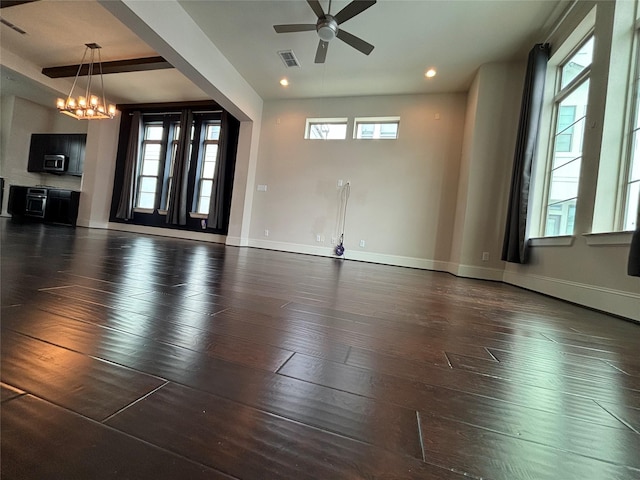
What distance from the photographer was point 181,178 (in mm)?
5887

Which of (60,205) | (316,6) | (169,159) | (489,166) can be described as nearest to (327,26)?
(316,6)

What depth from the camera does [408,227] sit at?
4.84m

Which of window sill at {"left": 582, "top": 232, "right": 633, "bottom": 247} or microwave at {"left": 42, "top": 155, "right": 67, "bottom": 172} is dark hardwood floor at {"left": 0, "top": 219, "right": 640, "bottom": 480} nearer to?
window sill at {"left": 582, "top": 232, "right": 633, "bottom": 247}

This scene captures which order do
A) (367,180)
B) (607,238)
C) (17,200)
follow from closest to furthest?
1. (607,238)
2. (367,180)
3. (17,200)

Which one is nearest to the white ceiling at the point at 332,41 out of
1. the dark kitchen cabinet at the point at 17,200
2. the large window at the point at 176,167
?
the large window at the point at 176,167

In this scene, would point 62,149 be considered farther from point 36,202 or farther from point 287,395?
point 287,395

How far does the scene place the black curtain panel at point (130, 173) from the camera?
6.24m

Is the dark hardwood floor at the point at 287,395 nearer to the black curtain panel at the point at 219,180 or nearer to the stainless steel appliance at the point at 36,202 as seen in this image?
the black curtain panel at the point at 219,180

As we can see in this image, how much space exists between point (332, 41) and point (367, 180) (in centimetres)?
219

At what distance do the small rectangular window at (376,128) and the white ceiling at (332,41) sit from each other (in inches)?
18.5

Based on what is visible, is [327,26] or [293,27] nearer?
[327,26]

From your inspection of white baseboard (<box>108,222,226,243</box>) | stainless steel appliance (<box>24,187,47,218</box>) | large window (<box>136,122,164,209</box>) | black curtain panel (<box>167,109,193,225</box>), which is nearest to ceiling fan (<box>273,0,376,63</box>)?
black curtain panel (<box>167,109,193,225</box>)

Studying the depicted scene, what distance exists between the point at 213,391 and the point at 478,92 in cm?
480

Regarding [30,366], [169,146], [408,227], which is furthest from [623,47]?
[169,146]
